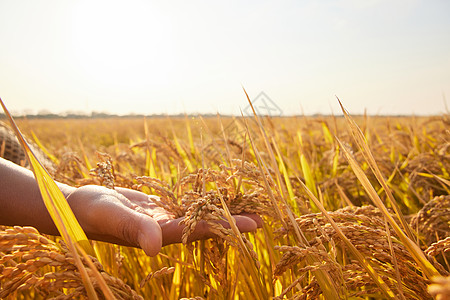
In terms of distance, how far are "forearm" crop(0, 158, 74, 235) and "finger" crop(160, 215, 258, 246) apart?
0.46 metres

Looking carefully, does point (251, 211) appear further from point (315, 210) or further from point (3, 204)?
point (3, 204)

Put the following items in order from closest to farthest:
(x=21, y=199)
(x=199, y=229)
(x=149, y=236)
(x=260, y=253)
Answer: (x=149, y=236) < (x=199, y=229) < (x=21, y=199) < (x=260, y=253)

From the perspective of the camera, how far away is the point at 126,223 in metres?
0.89

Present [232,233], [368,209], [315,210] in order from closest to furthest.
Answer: [232,233], [368,209], [315,210]

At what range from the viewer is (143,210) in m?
1.21

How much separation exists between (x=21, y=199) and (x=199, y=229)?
799 mm

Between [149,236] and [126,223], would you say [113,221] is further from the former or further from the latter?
[149,236]

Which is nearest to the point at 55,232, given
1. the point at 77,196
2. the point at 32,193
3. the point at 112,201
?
the point at 32,193

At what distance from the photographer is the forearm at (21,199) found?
3.83ft

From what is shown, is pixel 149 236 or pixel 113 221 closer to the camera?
pixel 149 236

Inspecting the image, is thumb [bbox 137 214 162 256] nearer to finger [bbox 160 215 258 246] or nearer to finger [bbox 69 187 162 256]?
finger [bbox 69 187 162 256]

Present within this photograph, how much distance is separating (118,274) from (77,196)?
0.39m

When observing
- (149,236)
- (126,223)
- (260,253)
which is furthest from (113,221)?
(260,253)

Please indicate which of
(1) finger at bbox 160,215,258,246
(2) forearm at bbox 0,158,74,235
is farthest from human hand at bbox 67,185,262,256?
(2) forearm at bbox 0,158,74,235
